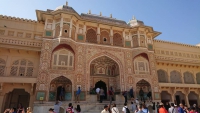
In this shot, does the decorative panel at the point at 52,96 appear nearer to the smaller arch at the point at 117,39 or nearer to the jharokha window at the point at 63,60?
the jharokha window at the point at 63,60

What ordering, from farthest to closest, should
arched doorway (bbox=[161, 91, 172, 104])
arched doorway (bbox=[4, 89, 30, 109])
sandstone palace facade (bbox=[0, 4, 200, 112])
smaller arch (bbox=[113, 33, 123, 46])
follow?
1. arched doorway (bbox=[161, 91, 172, 104])
2. smaller arch (bbox=[113, 33, 123, 46])
3. arched doorway (bbox=[4, 89, 30, 109])
4. sandstone palace facade (bbox=[0, 4, 200, 112])

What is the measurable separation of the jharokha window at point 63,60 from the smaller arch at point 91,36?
9.63 ft

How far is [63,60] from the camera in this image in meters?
14.5

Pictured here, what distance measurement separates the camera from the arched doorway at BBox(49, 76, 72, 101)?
13883 mm

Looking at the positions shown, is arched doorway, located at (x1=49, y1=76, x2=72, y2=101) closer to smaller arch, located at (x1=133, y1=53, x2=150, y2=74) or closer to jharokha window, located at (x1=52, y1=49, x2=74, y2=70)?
jharokha window, located at (x1=52, y1=49, x2=74, y2=70)

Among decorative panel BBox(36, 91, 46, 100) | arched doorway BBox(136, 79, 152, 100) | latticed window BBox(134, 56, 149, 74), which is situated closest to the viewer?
decorative panel BBox(36, 91, 46, 100)

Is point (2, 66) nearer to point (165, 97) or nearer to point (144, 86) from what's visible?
point (144, 86)

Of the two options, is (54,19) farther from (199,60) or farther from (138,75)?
(199,60)

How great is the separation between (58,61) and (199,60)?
70.5ft

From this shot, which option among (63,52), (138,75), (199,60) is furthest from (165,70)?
(63,52)

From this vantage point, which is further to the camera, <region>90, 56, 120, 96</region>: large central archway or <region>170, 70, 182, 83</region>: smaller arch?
<region>170, 70, 182, 83</region>: smaller arch

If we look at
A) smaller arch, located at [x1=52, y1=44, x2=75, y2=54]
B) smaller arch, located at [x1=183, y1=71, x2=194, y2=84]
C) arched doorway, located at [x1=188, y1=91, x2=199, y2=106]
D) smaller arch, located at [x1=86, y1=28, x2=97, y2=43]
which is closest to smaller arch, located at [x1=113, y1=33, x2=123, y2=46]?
smaller arch, located at [x1=86, y1=28, x2=97, y2=43]

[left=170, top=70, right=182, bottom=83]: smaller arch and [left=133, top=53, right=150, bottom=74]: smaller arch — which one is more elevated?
[left=133, top=53, right=150, bottom=74]: smaller arch

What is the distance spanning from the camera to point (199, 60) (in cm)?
2331
